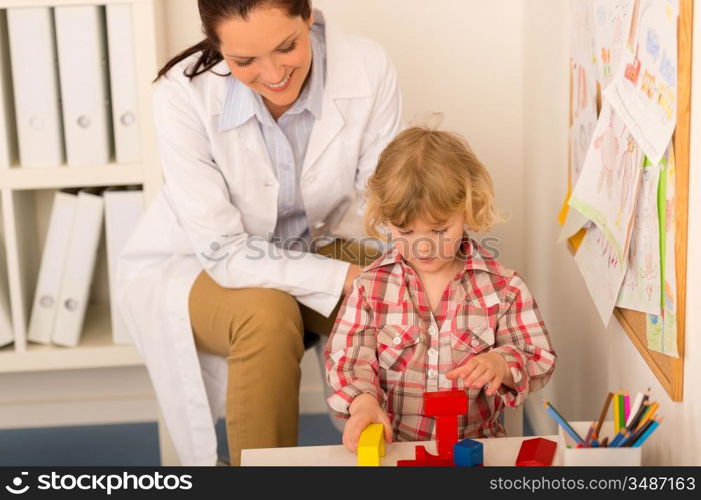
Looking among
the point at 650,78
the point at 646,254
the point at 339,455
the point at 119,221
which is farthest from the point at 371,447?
the point at 119,221

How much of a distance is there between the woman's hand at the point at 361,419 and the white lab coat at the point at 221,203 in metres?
0.39

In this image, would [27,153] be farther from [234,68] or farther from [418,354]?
[418,354]

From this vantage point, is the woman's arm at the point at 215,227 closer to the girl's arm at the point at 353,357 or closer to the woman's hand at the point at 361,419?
the girl's arm at the point at 353,357

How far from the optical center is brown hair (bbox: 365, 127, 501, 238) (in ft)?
4.34

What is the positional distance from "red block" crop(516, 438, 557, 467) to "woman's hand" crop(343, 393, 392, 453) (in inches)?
7.3

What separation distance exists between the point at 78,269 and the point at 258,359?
0.71 meters

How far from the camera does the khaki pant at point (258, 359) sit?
1.55 m

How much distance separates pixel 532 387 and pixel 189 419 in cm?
66

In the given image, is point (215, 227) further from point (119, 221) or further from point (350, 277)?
point (119, 221)

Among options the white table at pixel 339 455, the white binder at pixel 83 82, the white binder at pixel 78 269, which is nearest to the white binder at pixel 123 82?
the white binder at pixel 83 82

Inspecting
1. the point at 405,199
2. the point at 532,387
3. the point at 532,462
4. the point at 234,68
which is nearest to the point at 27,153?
the point at 234,68

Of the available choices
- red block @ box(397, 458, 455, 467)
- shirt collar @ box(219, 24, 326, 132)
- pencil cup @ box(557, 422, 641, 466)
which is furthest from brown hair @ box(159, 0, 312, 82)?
pencil cup @ box(557, 422, 641, 466)

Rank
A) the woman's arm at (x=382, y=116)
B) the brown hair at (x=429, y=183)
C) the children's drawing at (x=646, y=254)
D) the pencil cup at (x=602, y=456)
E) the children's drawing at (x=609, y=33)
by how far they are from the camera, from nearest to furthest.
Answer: the pencil cup at (x=602, y=456)
the children's drawing at (x=646, y=254)
the children's drawing at (x=609, y=33)
the brown hair at (x=429, y=183)
the woman's arm at (x=382, y=116)

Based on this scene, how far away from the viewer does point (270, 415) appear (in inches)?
61.1
